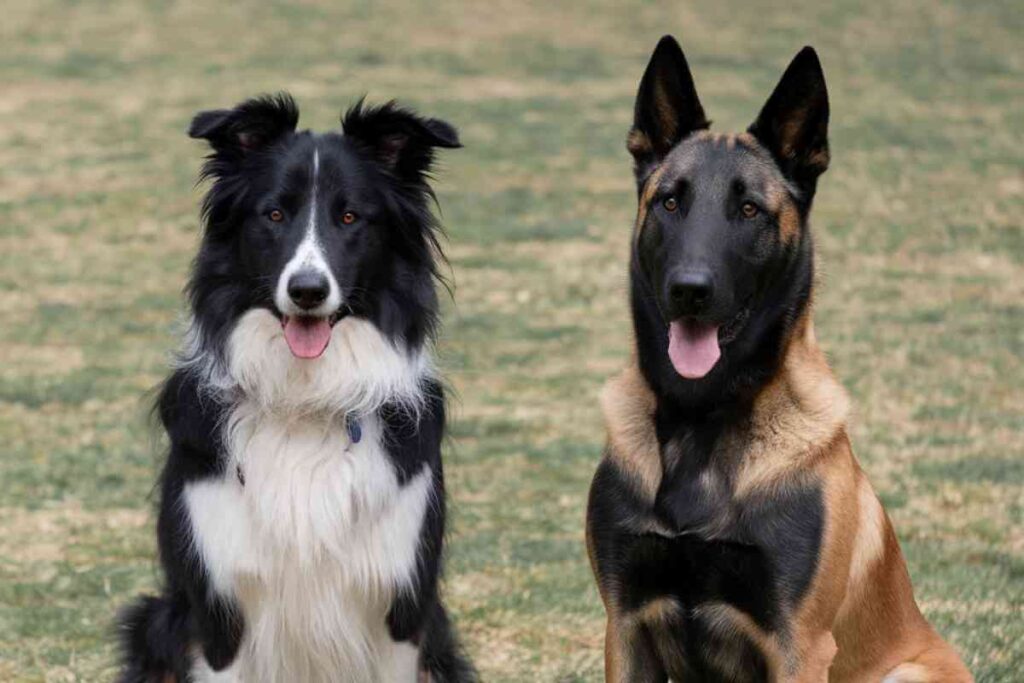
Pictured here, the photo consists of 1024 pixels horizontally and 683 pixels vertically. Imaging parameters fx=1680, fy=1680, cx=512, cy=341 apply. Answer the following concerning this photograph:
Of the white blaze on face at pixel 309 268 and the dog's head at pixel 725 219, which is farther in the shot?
the white blaze on face at pixel 309 268

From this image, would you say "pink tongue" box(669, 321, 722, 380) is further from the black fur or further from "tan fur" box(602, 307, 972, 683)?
"tan fur" box(602, 307, 972, 683)

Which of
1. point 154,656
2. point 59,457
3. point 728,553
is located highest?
point 728,553

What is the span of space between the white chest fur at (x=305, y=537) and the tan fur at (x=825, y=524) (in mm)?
713

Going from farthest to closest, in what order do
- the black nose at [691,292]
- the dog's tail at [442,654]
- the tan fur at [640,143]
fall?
Result: the dog's tail at [442,654], the tan fur at [640,143], the black nose at [691,292]

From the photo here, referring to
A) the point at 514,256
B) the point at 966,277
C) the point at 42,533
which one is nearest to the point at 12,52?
the point at 514,256

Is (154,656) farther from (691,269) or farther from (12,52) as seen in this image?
(12,52)

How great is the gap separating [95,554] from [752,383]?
3.63 m

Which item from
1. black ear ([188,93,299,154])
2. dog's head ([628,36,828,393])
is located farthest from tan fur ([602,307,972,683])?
black ear ([188,93,299,154])

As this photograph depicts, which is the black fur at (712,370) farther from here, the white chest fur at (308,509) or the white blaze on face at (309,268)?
the white blaze on face at (309,268)

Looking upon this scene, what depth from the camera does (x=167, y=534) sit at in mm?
4691

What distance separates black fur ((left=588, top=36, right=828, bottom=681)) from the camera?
4.06m

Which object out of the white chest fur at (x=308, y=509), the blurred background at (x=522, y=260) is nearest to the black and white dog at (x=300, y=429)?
the white chest fur at (x=308, y=509)

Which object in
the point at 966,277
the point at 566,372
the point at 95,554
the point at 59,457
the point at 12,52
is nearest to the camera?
the point at 95,554

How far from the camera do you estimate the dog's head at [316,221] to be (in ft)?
14.9
